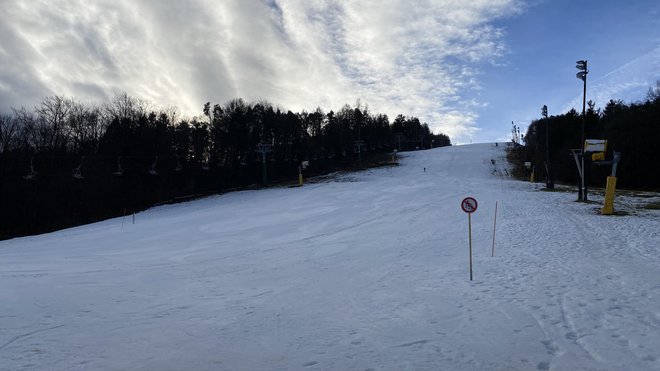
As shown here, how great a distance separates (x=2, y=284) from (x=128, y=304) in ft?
17.8

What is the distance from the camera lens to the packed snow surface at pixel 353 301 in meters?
6.04

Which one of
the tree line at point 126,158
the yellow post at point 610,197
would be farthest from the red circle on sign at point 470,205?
the tree line at point 126,158

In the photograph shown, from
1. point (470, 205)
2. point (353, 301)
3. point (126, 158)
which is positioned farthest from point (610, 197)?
point (126, 158)

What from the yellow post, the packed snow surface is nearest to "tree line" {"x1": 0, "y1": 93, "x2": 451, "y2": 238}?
the packed snow surface

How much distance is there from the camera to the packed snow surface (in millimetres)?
6039

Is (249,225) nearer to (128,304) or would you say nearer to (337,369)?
(128,304)

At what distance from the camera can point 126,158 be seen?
178 ft

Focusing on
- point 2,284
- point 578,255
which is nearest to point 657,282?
point 578,255

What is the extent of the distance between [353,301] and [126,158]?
5365 cm

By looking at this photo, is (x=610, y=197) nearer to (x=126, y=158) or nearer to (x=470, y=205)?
(x=470, y=205)

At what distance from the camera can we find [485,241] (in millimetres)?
16109

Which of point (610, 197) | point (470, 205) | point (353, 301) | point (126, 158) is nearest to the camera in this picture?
point (353, 301)

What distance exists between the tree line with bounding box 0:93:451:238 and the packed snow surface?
81.5 ft

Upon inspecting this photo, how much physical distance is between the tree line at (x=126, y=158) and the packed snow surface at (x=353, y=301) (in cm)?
2483
